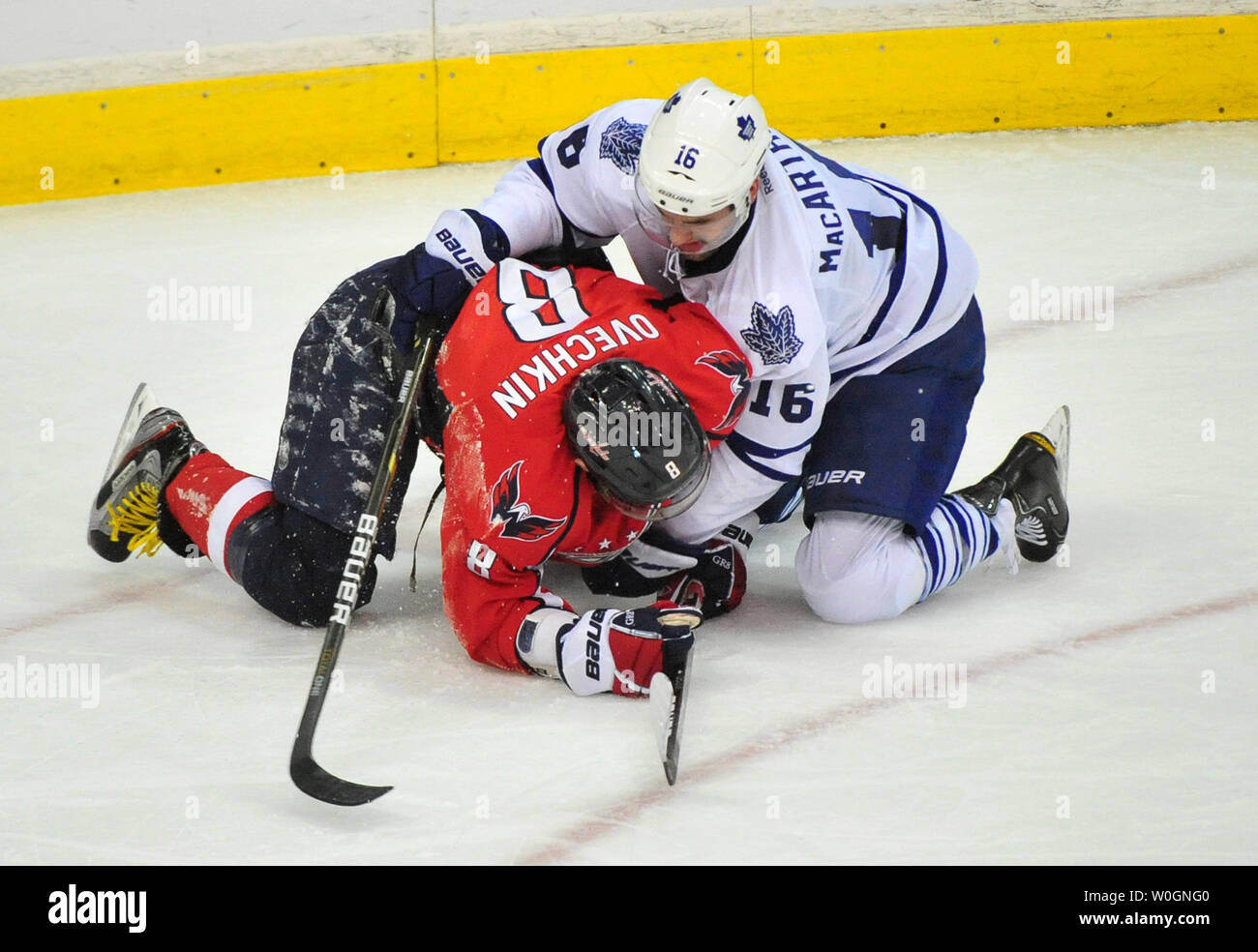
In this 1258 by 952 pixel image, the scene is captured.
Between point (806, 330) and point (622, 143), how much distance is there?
1.81 feet

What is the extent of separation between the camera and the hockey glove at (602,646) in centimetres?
281

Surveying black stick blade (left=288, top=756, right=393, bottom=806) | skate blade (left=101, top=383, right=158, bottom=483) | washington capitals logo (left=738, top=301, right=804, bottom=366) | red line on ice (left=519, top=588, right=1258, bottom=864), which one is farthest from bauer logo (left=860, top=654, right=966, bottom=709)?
skate blade (left=101, top=383, right=158, bottom=483)

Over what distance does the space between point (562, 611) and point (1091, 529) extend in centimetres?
135

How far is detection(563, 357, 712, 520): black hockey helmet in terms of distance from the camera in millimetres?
2748

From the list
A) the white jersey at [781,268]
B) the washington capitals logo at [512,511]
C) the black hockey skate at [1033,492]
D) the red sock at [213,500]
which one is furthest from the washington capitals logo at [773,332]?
the red sock at [213,500]

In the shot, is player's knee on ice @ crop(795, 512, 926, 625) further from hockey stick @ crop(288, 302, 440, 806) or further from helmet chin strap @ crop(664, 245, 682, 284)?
hockey stick @ crop(288, 302, 440, 806)

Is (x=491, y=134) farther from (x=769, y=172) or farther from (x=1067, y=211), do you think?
(x=769, y=172)

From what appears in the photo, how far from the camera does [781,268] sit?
294 cm

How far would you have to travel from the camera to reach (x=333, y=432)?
3221 mm

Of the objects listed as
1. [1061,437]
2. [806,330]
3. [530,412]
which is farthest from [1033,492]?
[530,412]

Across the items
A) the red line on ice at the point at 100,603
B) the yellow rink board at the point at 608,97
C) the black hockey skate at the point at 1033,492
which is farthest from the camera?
the yellow rink board at the point at 608,97

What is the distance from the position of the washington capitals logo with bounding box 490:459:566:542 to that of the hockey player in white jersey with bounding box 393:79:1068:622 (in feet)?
1.47

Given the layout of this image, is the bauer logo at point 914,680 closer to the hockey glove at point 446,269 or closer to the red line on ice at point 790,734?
the red line on ice at point 790,734

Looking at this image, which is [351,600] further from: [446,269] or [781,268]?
[781,268]
